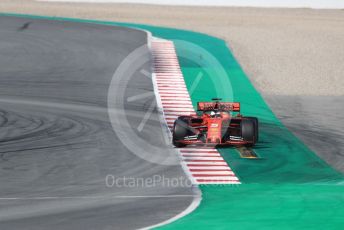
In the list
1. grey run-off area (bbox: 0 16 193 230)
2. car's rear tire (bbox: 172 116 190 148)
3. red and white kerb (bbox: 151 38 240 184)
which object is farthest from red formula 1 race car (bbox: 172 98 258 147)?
grey run-off area (bbox: 0 16 193 230)

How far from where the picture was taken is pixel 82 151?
2258 cm

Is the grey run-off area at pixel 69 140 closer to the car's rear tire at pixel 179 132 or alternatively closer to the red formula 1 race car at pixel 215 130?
the car's rear tire at pixel 179 132

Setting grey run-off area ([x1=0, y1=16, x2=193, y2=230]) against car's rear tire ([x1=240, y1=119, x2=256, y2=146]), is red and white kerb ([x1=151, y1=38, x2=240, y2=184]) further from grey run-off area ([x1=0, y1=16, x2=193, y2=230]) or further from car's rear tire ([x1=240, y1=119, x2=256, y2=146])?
car's rear tire ([x1=240, y1=119, x2=256, y2=146])

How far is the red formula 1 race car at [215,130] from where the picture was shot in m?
22.9

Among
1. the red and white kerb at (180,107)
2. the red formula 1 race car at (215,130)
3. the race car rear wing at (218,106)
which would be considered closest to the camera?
the red and white kerb at (180,107)

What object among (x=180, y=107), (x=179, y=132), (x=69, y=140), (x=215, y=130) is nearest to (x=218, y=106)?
(x=215, y=130)

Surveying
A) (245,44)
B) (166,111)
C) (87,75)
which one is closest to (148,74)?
(87,75)

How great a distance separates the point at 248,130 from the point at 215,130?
92 centimetres

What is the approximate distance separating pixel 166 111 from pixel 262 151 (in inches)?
225

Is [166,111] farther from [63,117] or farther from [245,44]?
[245,44]

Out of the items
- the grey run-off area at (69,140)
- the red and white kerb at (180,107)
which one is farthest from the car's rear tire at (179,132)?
the grey run-off area at (69,140)

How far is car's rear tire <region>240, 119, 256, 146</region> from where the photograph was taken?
75.5 ft

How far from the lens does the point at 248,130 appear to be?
75.6 ft

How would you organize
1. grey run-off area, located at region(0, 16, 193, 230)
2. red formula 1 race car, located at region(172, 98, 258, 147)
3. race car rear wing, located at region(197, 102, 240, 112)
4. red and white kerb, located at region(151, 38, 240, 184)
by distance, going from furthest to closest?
race car rear wing, located at region(197, 102, 240, 112) → red formula 1 race car, located at region(172, 98, 258, 147) → red and white kerb, located at region(151, 38, 240, 184) → grey run-off area, located at region(0, 16, 193, 230)
